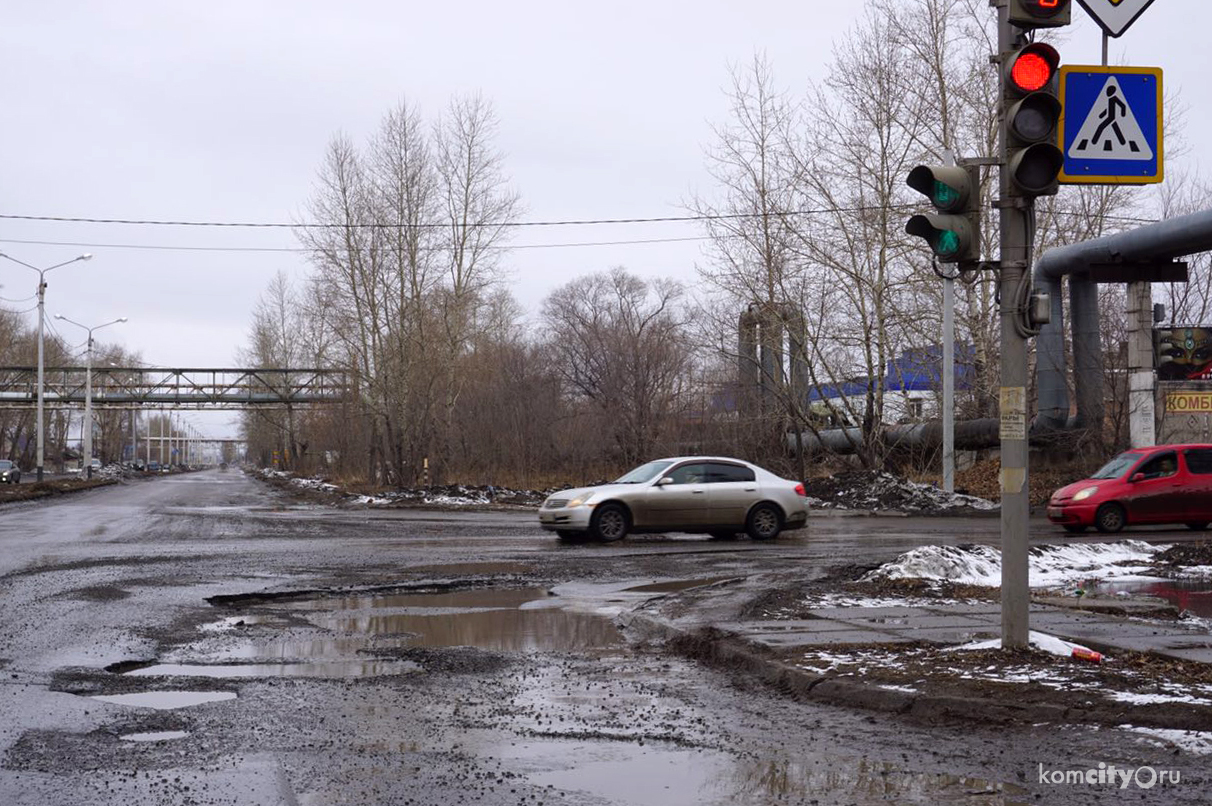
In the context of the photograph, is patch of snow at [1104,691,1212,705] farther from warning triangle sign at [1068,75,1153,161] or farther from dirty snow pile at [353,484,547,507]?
dirty snow pile at [353,484,547,507]

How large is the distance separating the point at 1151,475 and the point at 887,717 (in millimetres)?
17532

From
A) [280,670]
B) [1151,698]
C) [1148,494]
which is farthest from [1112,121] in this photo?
[1148,494]

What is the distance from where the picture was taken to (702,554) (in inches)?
705

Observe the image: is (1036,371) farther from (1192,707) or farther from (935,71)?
(1192,707)

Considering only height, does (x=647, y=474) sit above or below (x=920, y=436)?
below

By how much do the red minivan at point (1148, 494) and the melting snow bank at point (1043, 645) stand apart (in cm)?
1447

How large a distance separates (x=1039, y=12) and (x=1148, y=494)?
54.7 ft

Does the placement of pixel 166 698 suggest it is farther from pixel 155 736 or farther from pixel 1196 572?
pixel 1196 572

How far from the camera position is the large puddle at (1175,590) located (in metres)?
11.3

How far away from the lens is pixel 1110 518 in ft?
71.4

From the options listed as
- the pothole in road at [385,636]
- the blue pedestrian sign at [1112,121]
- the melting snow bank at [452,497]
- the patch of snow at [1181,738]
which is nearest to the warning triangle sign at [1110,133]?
the blue pedestrian sign at [1112,121]

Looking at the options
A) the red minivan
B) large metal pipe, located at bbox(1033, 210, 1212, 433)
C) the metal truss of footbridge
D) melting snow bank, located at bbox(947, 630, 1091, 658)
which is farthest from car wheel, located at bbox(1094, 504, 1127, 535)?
the metal truss of footbridge

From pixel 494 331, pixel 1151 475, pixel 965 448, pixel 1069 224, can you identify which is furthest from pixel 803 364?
pixel 494 331

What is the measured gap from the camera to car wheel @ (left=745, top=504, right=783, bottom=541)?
20641mm
